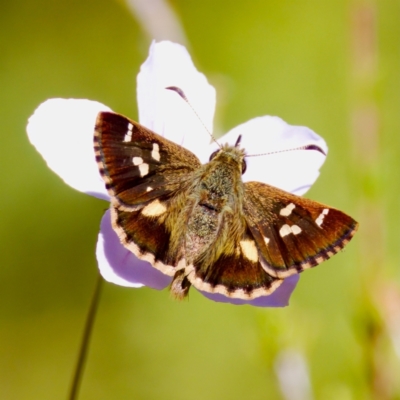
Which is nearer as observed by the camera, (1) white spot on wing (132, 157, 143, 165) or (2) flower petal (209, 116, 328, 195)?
(1) white spot on wing (132, 157, 143, 165)

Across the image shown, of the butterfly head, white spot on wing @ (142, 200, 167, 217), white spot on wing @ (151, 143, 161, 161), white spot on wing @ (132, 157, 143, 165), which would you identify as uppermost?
the butterfly head

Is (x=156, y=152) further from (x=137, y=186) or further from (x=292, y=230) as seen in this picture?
(x=292, y=230)

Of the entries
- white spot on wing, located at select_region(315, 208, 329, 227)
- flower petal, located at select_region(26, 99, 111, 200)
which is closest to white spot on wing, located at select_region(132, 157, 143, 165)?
flower petal, located at select_region(26, 99, 111, 200)

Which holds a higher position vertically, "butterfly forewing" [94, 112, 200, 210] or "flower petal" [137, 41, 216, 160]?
"flower petal" [137, 41, 216, 160]

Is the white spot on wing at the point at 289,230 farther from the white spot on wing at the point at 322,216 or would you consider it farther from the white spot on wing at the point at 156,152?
the white spot on wing at the point at 156,152

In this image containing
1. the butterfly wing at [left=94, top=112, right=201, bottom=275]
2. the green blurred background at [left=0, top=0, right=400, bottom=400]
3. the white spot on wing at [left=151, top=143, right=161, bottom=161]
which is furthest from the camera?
the green blurred background at [left=0, top=0, right=400, bottom=400]

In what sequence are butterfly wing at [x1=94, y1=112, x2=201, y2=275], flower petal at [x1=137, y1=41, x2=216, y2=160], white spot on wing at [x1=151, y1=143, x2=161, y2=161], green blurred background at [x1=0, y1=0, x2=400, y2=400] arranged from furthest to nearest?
green blurred background at [x1=0, y1=0, x2=400, y2=400]
flower petal at [x1=137, y1=41, x2=216, y2=160]
white spot on wing at [x1=151, y1=143, x2=161, y2=161]
butterfly wing at [x1=94, y1=112, x2=201, y2=275]

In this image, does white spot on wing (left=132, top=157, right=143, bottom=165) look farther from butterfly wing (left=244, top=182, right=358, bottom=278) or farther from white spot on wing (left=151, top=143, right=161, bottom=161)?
butterfly wing (left=244, top=182, right=358, bottom=278)
